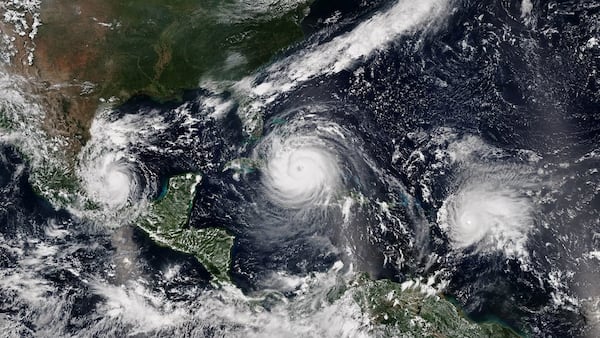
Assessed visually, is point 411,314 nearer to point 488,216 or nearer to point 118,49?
point 488,216

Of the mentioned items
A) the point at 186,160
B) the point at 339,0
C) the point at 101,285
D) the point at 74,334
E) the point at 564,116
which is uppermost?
the point at 339,0

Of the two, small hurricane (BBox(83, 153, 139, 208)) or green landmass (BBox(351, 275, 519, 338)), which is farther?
small hurricane (BBox(83, 153, 139, 208))

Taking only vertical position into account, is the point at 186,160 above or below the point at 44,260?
above

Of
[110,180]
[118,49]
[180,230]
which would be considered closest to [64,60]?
[118,49]

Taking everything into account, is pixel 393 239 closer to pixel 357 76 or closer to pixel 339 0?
pixel 357 76


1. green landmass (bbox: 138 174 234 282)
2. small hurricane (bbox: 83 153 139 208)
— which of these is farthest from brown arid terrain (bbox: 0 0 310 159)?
green landmass (bbox: 138 174 234 282)

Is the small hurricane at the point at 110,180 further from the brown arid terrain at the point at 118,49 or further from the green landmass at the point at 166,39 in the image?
the green landmass at the point at 166,39

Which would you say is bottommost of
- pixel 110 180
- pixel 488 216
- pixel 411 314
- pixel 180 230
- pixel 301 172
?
pixel 411 314

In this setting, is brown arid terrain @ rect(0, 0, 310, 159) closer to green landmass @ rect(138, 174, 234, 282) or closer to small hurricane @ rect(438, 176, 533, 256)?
green landmass @ rect(138, 174, 234, 282)

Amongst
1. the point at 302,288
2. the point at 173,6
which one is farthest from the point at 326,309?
the point at 173,6
